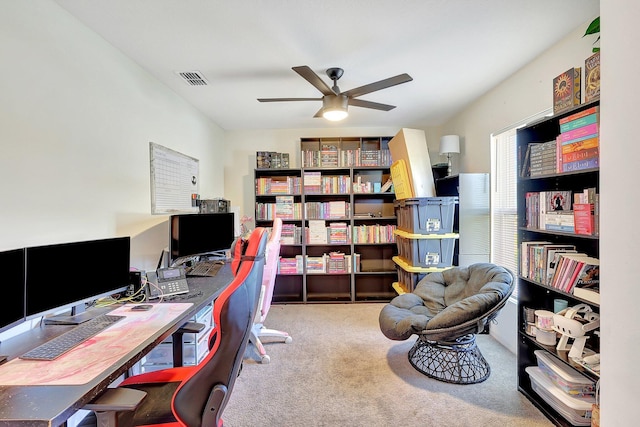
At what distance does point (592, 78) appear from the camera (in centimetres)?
147

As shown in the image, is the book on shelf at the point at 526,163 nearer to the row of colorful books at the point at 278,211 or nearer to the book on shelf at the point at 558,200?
the book on shelf at the point at 558,200

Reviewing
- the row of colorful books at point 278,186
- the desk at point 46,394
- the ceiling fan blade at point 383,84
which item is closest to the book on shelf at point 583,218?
the ceiling fan blade at point 383,84

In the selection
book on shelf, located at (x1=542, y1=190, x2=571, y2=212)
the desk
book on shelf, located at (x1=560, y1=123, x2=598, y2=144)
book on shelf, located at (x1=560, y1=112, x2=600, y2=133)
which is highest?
book on shelf, located at (x1=560, y1=112, x2=600, y2=133)

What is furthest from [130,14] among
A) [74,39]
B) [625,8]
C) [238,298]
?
[625,8]

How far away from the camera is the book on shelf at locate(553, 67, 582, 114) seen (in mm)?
1596

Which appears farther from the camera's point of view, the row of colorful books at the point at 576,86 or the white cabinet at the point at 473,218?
the white cabinet at the point at 473,218

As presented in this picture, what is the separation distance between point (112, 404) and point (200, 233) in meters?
1.87

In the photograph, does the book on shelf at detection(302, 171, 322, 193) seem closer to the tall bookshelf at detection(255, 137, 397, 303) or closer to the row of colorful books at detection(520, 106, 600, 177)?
the tall bookshelf at detection(255, 137, 397, 303)

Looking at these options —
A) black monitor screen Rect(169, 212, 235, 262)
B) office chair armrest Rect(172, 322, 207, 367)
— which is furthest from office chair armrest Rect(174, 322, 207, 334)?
black monitor screen Rect(169, 212, 235, 262)

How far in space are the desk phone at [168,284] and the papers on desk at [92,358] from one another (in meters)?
0.33

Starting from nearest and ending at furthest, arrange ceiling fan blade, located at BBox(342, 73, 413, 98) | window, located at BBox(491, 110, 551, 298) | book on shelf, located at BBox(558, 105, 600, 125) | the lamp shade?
book on shelf, located at BBox(558, 105, 600, 125), ceiling fan blade, located at BBox(342, 73, 413, 98), window, located at BBox(491, 110, 551, 298), the lamp shade

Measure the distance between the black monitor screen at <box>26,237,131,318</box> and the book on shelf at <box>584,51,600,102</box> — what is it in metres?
2.73

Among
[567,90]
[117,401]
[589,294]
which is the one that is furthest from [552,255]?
[117,401]

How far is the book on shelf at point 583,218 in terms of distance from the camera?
1.49 meters
